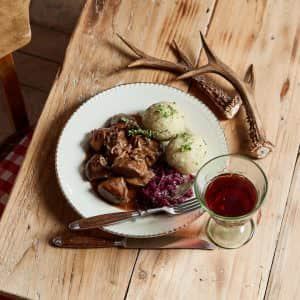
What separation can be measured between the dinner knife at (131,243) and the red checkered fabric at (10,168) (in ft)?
1.02

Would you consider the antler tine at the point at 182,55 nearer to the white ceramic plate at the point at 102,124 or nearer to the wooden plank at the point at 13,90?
the white ceramic plate at the point at 102,124

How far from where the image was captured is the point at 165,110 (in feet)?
4.05

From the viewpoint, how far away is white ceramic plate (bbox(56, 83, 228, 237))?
118cm

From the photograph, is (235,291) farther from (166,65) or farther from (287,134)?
(166,65)

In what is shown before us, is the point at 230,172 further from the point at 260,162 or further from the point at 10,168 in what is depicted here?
the point at 10,168

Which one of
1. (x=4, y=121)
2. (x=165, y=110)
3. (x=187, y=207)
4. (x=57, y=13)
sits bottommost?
(x=4, y=121)

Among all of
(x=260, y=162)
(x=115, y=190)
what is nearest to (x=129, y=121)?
(x=115, y=190)

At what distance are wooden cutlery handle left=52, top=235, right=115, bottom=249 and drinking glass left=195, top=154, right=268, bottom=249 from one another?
0.58 feet

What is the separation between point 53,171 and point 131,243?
20cm

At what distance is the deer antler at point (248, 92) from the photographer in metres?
1.26

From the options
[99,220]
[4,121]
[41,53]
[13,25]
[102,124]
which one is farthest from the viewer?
[41,53]

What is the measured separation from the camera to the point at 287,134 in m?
1.28

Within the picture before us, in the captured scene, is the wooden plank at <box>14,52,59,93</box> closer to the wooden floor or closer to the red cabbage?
the wooden floor

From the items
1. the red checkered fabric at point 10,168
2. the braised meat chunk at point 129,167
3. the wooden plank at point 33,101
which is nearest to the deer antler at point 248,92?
the braised meat chunk at point 129,167
